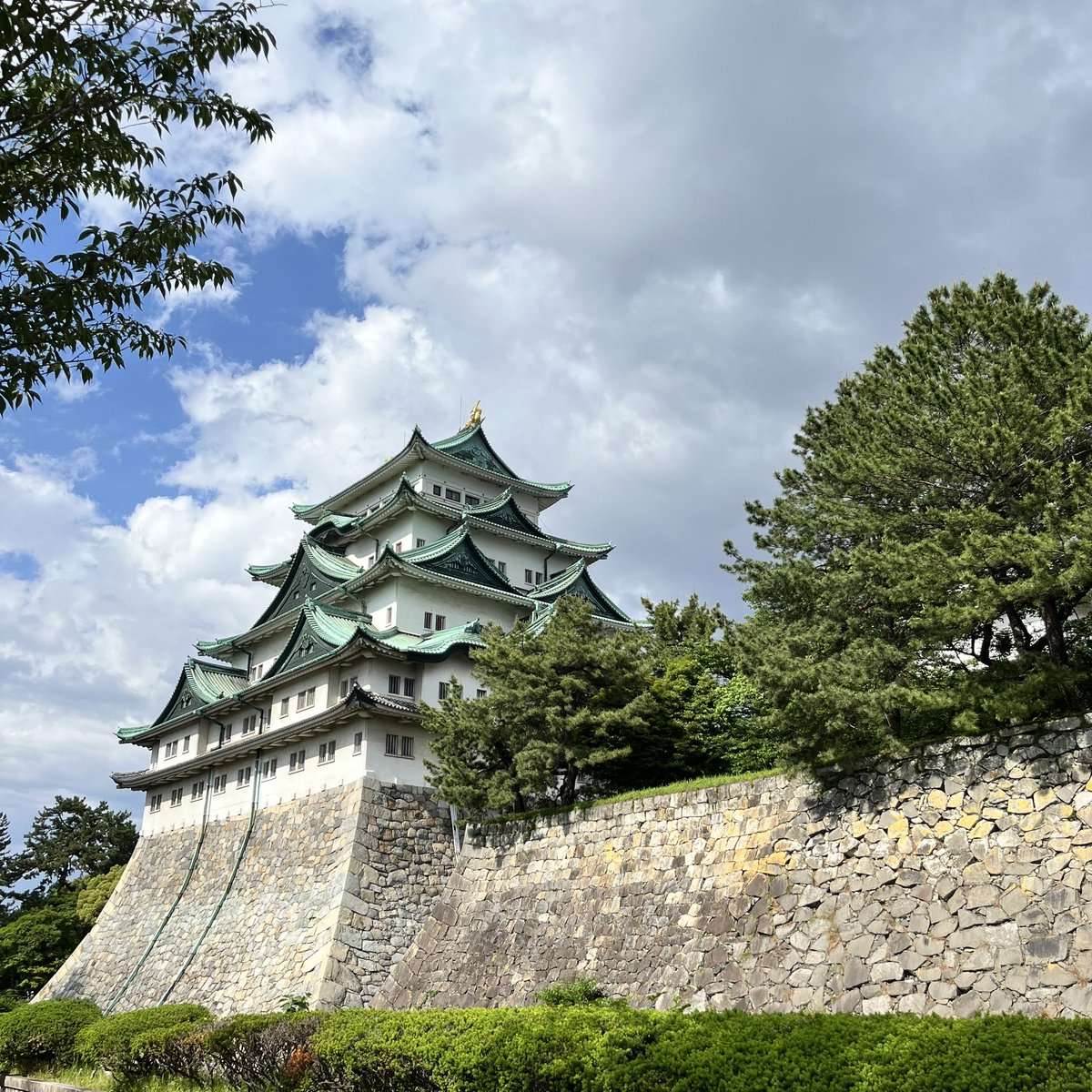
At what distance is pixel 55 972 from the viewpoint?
3694cm

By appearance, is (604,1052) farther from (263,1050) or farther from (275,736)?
(275,736)

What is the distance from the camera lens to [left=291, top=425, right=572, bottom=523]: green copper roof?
40.9 metres

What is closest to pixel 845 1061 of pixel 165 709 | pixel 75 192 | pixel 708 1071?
pixel 708 1071

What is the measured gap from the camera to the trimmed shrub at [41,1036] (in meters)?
22.3

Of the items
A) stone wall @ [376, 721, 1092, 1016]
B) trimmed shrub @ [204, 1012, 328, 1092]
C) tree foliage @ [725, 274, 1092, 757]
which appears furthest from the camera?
trimmed shrub @ [204, 1012, 328, 1092]

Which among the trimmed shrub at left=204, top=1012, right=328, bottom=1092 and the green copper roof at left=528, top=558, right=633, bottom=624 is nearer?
the trimmed shrub at left=204, top=1012, right=328, bottom=1092

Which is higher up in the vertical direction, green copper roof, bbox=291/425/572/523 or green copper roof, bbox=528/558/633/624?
green copper roof, bbox=291/425/572/523

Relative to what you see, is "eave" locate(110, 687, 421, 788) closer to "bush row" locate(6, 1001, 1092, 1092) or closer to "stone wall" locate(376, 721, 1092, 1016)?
"stone wall" locate(376, 721, 1092, 1016)

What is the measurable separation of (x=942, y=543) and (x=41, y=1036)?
22314mm

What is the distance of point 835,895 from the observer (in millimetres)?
16250

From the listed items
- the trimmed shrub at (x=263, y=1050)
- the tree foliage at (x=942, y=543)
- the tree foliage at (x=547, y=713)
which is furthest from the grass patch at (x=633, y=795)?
the trimmed shrub at (x=263, y=1050)

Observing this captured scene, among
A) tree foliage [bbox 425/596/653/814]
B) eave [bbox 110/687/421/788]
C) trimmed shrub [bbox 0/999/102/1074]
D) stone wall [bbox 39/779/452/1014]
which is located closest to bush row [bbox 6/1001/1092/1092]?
trimmed shrub [bbox 0/999/102/1074]

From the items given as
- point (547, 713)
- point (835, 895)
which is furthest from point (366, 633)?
point (835, 895)

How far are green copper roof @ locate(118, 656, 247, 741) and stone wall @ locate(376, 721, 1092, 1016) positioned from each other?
60.5 ft
